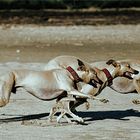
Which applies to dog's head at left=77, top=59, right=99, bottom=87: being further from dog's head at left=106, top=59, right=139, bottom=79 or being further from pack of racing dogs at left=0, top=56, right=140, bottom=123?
dog's head at left=106, top=59, right=139, bottom=79

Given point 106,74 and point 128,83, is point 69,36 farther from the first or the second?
point 106,74

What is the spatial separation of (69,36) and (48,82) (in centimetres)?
1954

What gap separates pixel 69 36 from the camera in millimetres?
32531

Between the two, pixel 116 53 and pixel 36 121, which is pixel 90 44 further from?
pixel 36 121

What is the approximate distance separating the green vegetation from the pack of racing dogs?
137ft

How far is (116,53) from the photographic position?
26.3 metres

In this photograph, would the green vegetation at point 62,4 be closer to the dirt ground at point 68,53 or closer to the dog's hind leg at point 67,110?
the dirt ground at point 68,53

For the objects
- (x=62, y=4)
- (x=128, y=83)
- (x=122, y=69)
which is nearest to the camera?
(x=122, y=69)

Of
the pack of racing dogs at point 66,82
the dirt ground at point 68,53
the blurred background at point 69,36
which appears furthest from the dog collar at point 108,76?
the blurred background at point 69,36

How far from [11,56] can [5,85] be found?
41.0 ft

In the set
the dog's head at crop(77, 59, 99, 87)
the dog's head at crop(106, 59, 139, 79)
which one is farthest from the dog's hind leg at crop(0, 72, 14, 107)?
the dog's head at crop(106, 59, 139, 79)

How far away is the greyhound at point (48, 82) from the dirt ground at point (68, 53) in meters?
0.52

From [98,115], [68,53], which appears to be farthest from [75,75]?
[68,53]

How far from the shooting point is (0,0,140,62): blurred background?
26141 millimetres
